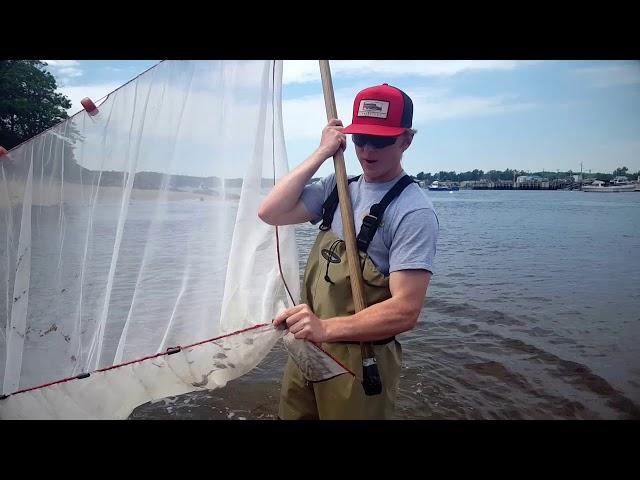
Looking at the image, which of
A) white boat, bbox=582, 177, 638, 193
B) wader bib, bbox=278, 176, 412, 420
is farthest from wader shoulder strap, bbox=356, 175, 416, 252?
white boat, bbox=582, 177, 638, 193

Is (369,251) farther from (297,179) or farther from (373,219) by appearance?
(297,179)

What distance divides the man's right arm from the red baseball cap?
0.09m

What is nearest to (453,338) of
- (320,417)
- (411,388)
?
(411,388)

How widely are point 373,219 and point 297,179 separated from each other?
487 mm

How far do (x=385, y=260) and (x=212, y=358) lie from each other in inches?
44.8

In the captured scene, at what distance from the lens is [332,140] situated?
2254mm

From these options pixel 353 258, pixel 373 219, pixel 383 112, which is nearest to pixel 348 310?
pixel 353 258

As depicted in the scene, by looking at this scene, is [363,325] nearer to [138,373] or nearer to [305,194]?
[305,194]

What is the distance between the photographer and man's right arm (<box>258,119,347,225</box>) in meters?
2.25

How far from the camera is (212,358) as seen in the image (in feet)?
7.79

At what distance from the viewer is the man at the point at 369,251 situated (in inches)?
77.9

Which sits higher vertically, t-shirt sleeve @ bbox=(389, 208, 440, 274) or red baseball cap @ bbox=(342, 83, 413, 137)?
red baseball cap @ bbox=(342, 83, 413, 137)

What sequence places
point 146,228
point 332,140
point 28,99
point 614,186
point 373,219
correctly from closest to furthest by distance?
point 373,219 < point 332,140 < point 146,228 < point 28,99 < point 614,186

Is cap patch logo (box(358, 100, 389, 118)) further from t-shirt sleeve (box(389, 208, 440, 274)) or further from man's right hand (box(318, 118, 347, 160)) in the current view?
t-shirt sleeve (box(389, 208, 440, 274))
